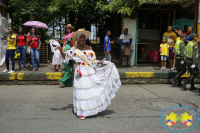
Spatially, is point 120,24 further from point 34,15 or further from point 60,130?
point 60,130

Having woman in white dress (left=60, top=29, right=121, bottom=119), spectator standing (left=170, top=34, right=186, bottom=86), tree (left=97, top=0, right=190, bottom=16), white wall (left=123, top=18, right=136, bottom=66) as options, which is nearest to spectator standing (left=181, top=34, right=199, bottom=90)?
spectator standing (left=170, top=34, right=186, bottom=86)

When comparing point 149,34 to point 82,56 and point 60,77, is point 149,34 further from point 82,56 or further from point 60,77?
point 82,56

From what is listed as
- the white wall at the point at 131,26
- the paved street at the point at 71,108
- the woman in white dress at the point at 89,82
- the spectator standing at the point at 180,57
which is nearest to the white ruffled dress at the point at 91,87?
the woman in white dress at the point at 89,82

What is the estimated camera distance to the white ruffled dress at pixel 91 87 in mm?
4762

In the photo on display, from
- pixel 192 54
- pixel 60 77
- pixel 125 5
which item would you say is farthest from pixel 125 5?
pixel 60 77

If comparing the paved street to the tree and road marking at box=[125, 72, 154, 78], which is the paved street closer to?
road marking at box=[125, 72, 154, 78]

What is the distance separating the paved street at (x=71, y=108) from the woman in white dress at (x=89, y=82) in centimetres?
26

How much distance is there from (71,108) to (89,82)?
1007mm

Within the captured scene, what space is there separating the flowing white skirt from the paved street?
0.75 feet

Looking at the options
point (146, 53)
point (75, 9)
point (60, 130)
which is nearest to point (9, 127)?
point (60, 130)

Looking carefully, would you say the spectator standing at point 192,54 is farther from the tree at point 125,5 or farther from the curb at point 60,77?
the tree at point 125,5

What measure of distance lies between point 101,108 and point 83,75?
2.61 ft

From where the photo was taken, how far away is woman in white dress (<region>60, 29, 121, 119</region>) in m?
4.77

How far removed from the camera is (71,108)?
5492 millimetres
